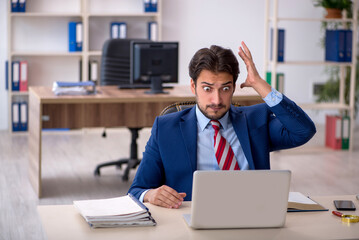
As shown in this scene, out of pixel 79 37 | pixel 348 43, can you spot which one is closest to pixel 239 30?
pixel 348 43

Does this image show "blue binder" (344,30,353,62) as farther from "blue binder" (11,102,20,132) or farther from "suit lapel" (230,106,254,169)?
"suit lapel" (230,106,254,169)

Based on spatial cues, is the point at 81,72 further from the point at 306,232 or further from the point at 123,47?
the point at 306,232

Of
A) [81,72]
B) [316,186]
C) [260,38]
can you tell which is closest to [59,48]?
[81,72]

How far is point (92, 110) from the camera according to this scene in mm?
4391

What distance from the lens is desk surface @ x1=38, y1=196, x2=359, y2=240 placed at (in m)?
1.76

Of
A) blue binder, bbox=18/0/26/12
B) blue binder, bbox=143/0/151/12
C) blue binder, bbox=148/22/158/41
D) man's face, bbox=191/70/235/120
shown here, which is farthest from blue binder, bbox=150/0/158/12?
man's face, bbox=191/70/235/120

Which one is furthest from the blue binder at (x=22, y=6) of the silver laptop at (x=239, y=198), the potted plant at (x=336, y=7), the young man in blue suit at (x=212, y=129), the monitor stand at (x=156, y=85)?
the silver laptop at (x=239, y=198)

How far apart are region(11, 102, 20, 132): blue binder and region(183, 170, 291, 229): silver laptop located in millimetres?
4927

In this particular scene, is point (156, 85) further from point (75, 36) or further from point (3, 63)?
point (3, 63)

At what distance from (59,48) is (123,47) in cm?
170

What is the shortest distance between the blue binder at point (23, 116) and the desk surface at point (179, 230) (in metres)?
4.62

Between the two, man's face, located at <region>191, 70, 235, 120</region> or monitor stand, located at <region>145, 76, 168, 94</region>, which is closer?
man's face, located at <region>191, 70, 235, 120</region>

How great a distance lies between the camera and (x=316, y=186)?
4.67 m

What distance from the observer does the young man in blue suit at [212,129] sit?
2252 millimetres
